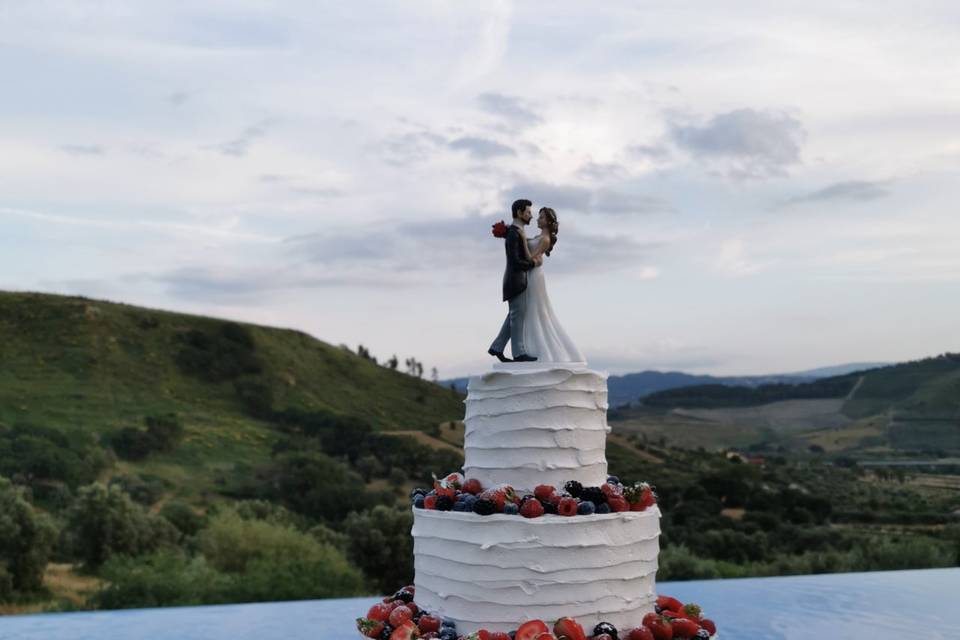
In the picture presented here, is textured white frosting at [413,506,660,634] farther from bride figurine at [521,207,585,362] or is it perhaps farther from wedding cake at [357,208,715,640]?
bride figurine at [521,207,585,362]

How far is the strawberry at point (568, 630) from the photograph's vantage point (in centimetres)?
700

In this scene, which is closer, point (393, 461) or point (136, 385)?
point (393, 461)

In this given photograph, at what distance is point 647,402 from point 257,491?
16971 mm

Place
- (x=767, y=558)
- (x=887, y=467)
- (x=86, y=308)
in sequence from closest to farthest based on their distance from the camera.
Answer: (x=767, y=558) < (x=887, y=467) < (x=86, y=308)

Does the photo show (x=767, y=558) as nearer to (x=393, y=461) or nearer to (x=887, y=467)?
(x=887, y=467)

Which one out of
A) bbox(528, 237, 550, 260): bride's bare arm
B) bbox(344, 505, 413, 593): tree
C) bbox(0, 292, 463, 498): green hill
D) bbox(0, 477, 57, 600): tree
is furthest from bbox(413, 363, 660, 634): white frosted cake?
bbox(0, 292, 463, 498): green hill

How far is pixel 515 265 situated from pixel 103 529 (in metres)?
16.9

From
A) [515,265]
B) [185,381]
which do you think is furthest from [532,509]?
[185,381]

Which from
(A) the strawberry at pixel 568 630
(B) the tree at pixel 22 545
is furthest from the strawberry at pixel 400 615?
(B) the tree at pixel 22 545

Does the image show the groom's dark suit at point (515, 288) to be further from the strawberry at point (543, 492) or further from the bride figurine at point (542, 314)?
the strawberry at point (543, 492)

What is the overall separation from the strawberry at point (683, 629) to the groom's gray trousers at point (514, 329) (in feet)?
7.63

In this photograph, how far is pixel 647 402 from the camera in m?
39.6

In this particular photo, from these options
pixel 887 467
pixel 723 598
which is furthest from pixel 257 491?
pixel 887 467

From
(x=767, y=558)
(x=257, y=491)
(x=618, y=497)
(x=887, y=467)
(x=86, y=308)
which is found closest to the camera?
(x=618, y=497)
